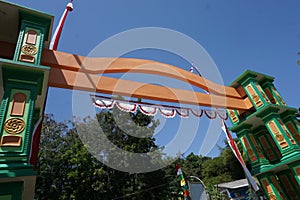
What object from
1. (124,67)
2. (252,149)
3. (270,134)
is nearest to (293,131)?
(270,134)

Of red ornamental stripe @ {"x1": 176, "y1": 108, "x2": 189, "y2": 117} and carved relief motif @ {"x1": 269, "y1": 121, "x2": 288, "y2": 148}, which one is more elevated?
red ornamental stripe @ {"x1": 176, "y1": 108, "x2": 189, "y2": 117}

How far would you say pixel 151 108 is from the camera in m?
7.39

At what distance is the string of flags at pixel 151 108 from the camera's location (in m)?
6.79

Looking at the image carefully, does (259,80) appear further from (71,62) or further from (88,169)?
(88,169)

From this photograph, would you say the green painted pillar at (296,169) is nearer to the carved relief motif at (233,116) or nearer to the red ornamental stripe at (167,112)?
the carved relief motif at (233,116)

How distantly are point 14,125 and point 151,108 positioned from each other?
4.16 meters

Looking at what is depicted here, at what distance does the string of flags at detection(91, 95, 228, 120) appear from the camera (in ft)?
22.3

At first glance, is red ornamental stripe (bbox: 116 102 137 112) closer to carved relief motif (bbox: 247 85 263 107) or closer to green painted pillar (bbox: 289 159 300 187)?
carved relief motif (bbox: 247 85 263 107)

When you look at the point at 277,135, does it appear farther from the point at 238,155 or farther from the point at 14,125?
the point at 14,125

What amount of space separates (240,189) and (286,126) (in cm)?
1878

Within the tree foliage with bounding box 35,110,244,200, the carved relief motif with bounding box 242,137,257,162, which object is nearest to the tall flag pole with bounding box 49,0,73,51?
the carved relief motif with bounding box 242,137,257,162

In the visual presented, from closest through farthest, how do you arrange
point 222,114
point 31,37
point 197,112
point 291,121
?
1. point 31,37
2. point 291,121
3. point 197,112
4. point 222,114

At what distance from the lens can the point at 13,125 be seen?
413 centimetres

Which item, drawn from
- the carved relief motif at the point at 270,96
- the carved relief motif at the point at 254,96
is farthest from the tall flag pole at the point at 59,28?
the carved relief motif at the point at 270,96
